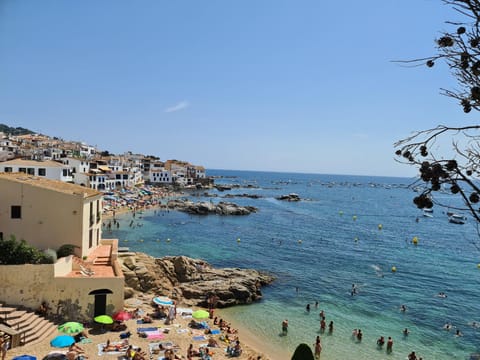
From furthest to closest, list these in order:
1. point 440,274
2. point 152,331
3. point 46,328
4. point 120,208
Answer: point 120,208 → point 440,274 → point 152,331 → point 46,328

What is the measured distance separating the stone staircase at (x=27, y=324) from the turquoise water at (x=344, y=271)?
13132 mm

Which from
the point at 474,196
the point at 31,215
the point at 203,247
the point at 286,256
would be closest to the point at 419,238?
the point at 286,256

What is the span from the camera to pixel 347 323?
27719 mm

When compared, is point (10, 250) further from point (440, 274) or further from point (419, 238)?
point (419, 238)

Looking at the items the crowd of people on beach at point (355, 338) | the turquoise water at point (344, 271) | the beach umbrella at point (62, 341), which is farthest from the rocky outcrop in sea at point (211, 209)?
the beach umbrella at point (62, 341)

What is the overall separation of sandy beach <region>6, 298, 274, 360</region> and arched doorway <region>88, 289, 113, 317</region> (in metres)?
0.81

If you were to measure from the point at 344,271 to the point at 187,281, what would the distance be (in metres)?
18.9

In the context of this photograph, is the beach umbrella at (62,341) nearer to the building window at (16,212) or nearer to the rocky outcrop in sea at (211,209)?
the building window at (16,212)

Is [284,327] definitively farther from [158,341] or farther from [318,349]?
[158,341]

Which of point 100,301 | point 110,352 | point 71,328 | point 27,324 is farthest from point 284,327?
point 27,324

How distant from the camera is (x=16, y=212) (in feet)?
73.5

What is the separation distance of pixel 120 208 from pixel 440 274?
6114cm

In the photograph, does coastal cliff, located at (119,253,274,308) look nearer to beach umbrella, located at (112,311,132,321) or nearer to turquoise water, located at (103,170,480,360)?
turquoise water, located at (103,170,480,360)

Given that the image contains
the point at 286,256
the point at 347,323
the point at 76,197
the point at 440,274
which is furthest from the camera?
the point at 286,256
